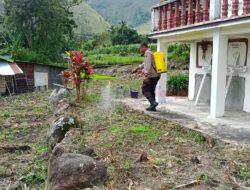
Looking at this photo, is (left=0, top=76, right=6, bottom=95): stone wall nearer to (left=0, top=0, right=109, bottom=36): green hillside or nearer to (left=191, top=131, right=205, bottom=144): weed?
(left=191, top=131, right=205, bottom=144): weed

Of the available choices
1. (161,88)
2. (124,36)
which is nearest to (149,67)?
(161,88)

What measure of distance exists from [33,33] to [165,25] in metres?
19.2

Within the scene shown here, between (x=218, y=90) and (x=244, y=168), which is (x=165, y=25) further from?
(x=244, y=168)

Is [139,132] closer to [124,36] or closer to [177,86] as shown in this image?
[177,86]

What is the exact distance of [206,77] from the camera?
13789 mm

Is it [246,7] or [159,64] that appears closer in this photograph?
[246,7]

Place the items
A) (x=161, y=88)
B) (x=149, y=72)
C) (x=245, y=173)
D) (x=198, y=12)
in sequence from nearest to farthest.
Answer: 1. (x=245, y=173)
2. (x=198, y=12)
3. (x=149, y=72)
4. (x=161, y=88)

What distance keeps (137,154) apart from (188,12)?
17.3 feet

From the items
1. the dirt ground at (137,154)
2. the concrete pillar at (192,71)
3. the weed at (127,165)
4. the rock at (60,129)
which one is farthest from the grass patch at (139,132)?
the concrete pillar at (192,71)

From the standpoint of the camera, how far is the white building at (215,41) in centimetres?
962

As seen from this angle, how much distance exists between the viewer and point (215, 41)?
406 inches

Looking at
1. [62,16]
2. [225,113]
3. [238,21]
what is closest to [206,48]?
[225,113]

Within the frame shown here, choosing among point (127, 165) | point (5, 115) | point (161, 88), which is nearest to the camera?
point (127, 165)

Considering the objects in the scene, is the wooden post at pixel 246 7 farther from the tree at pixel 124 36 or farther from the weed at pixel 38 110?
the tree at pixel 124 36
